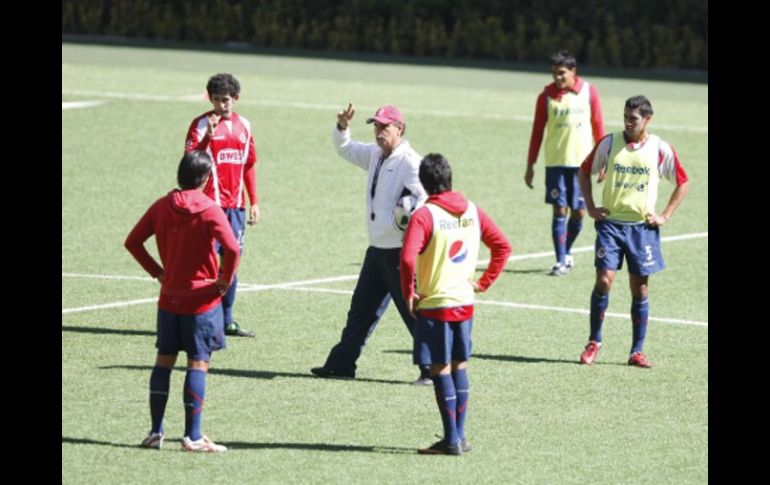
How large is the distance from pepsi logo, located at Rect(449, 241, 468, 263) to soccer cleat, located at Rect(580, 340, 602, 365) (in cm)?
335

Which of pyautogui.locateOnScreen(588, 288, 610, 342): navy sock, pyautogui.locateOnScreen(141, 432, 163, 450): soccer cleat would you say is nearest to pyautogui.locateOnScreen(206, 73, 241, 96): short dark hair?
pyautogui.locateOnScreen(588, 288, 610, 342): navy sock

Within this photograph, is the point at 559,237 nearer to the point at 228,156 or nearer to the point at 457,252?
the point at 228,156

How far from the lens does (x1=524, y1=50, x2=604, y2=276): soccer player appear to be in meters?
18.5

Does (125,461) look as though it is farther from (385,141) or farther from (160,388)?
(385,141)

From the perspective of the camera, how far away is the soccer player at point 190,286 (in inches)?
426

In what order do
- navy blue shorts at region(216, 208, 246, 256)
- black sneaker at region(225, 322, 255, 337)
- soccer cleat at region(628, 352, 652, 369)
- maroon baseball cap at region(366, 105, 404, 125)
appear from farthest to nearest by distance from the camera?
1. black sneaker at region(225, 322, 255, 337)
2. navy blue shorts at region(216, 208, 246, 256)
3. soccer cleat at region(628, 352, 652, 369)
4. maroon baseball cap at region(366, 105, 404, 125)

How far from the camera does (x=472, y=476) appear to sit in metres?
10.5

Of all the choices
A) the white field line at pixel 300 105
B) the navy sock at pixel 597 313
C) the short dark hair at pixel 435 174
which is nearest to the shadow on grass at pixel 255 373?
the navy sock at pixel 597 313

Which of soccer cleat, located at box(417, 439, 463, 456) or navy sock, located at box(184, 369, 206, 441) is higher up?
navy sock, located at box(184, 369, 206, 441)

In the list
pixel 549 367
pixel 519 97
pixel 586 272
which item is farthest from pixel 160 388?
pixel 519 97

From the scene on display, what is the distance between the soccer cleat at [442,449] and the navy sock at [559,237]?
7670mm

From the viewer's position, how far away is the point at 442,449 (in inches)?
432

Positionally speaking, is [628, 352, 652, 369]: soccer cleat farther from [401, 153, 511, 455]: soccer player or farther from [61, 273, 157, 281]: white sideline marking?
[61, 273, 157, 281]: white sideline marking
